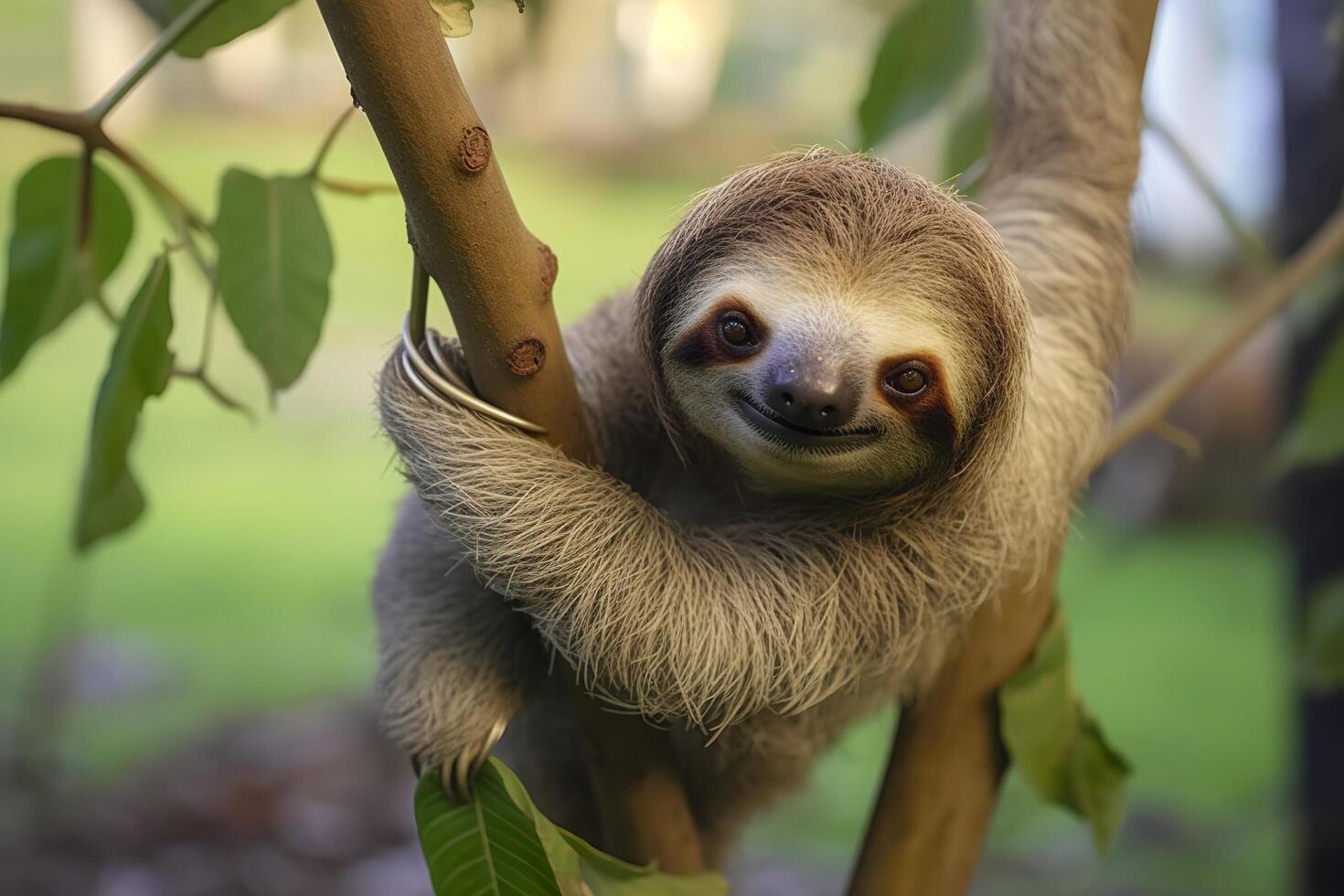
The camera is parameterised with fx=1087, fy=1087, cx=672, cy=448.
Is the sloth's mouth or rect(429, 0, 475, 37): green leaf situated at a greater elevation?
rect(429, 0, 475, 37): green leaf

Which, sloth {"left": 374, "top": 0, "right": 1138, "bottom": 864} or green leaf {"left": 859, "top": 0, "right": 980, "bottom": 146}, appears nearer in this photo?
sloth {"left": 374, "top": 0, "right": 1138, "bottom": 864}

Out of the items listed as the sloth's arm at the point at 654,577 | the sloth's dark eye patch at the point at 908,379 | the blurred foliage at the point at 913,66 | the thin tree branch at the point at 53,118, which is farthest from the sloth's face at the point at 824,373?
the blurred foliage at the point at 913,66

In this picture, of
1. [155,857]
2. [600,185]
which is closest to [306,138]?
[600,185]

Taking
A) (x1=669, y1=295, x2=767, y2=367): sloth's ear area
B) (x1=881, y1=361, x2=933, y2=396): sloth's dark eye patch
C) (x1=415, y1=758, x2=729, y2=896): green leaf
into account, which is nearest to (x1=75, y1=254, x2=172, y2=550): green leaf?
(x1=415, y1=758, x2=729, y2=896): green leaf

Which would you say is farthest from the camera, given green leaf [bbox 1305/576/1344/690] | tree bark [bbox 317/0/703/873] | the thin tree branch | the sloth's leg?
green leaf [bbox 1305/576/1344/690]

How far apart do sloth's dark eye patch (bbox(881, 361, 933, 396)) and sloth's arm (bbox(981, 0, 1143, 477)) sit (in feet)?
3.36

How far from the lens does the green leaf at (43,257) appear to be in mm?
2986

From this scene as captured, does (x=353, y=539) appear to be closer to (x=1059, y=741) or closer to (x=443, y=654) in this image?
(x=443, y=654)

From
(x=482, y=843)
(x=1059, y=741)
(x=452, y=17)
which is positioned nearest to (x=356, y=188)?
(x=452, y=17)

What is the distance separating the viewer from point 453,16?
7.04 feet

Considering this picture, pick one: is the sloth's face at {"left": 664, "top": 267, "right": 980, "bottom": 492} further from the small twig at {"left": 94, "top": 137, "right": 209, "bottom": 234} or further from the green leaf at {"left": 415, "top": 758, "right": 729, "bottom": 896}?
the small twig at {"left": 94, "top": 137, "right": 209, "bottom": 234}

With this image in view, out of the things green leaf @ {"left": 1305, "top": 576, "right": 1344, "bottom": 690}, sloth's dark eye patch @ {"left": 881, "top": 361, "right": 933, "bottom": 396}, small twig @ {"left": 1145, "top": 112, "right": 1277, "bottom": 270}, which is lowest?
sloth's dark eye patch @ {"left": 881, "top": 361, "right": 933, "bottom": 396}

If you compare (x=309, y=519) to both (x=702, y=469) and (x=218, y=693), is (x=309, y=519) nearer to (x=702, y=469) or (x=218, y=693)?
(x=218, y=693)

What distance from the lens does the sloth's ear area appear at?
2.25 m
